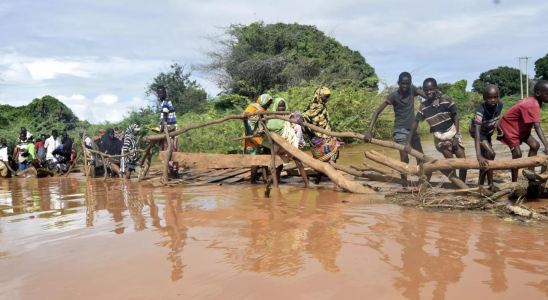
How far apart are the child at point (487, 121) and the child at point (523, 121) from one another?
0.44 feet

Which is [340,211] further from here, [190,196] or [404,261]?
[190,196]

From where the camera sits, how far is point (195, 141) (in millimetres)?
16109

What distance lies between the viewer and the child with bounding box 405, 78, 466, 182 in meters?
5.54

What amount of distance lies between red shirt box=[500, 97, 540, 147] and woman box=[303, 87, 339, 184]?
2.54 m

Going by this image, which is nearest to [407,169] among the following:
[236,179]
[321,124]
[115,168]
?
[321,124]

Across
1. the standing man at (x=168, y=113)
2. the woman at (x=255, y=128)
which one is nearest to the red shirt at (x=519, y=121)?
the woman at (x=255, y=128)

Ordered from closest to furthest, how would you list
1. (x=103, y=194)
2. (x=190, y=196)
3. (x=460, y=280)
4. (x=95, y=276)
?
(x=460, y=280)
(x=95, y=276)
(x=190, y=196)
(x=103, y=194)

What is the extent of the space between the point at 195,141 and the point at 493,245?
13870mm

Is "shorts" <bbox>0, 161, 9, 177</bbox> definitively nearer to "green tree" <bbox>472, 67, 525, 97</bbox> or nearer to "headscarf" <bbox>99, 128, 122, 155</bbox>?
"headscarf" <bbox>99, 128, 122, 155</bbox>

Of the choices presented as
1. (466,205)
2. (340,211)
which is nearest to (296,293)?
(340,211)

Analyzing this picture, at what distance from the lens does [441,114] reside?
18.4ft

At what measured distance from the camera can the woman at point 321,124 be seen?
677cm

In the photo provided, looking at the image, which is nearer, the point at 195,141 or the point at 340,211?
the point at 340,211

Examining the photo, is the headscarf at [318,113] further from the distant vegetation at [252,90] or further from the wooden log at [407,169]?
the distant vegetation at [252,90]
